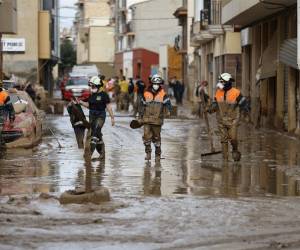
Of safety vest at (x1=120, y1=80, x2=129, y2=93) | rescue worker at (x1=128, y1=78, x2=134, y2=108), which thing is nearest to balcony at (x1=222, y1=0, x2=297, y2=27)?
rescue worker at (x1=128, y1=78, x2=134, y2=108)

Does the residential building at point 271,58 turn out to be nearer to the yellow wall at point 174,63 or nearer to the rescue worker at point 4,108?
the rescue worker at point 4,108

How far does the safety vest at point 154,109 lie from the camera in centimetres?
1611

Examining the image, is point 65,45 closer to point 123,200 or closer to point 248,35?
point 248,35

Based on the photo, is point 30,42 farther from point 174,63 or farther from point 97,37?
point 97,37

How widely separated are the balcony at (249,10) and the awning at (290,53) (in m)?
1.28

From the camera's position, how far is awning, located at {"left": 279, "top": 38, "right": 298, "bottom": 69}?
877 inches

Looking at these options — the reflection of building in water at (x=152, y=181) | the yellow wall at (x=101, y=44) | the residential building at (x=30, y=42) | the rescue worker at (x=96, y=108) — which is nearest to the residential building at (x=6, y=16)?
the rescue worker at (x=96, y=108)

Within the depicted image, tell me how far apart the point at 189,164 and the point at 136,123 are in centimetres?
129

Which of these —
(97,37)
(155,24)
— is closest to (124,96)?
(155,24)

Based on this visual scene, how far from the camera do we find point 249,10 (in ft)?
85.1

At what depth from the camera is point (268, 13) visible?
26766 millimetres

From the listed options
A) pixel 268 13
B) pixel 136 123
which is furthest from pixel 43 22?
pixel 136 123

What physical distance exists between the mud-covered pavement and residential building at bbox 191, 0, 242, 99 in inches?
672

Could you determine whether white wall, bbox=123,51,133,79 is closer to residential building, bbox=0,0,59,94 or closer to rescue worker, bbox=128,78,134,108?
residential building, bbox=0,0,59,94
